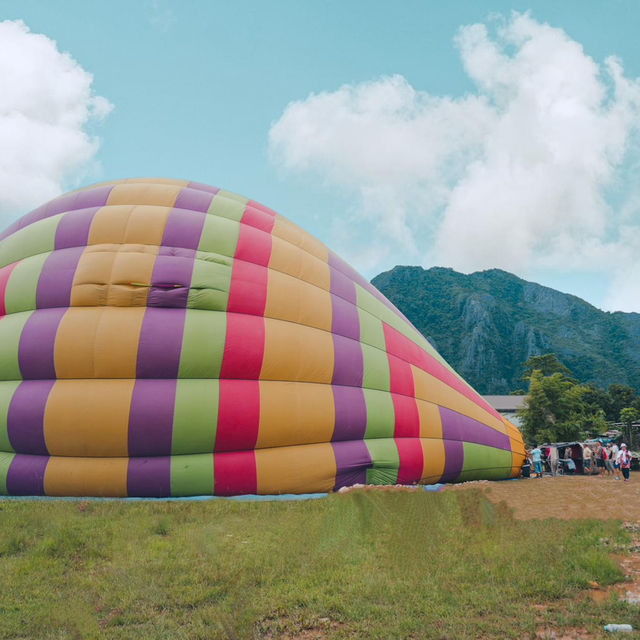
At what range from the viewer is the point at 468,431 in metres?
9.12

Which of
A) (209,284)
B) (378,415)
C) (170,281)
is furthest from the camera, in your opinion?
(378,415)

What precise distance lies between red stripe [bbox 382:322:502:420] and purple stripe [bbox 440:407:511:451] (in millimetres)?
547

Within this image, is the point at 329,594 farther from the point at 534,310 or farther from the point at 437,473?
the point at 534,310

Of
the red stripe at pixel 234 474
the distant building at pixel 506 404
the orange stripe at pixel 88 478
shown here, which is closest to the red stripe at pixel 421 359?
the red stripe at pixel 234 474

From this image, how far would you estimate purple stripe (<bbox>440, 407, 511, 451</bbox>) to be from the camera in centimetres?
882

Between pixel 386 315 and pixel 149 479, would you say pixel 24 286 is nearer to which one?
pixel 149 479

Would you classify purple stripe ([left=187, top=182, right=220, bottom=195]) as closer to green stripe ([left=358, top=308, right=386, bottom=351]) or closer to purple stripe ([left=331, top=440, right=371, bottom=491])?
green stripe ([left=358, top=308, right=386, bottom=351])

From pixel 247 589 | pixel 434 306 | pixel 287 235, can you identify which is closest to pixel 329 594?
pixel 247 589

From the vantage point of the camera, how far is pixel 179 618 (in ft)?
11.0

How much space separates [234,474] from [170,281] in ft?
10.2

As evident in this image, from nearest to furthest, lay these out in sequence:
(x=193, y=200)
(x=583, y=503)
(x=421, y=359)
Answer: (x=583, y=503) → (x=193, y=200) → (x=421, y=359)

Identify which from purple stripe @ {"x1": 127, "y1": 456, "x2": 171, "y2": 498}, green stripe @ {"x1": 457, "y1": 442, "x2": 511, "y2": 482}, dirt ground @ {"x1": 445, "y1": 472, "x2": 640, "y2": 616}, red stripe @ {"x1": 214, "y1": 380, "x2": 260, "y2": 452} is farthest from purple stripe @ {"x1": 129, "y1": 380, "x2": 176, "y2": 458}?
green stripe @ {"x1": 457, "y1": 442, "x2": 511, "y2": 482}

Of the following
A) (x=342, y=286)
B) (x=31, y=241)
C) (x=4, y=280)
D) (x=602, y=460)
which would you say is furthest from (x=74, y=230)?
(x=602, y=460)

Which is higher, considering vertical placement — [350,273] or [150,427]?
[350,273]
